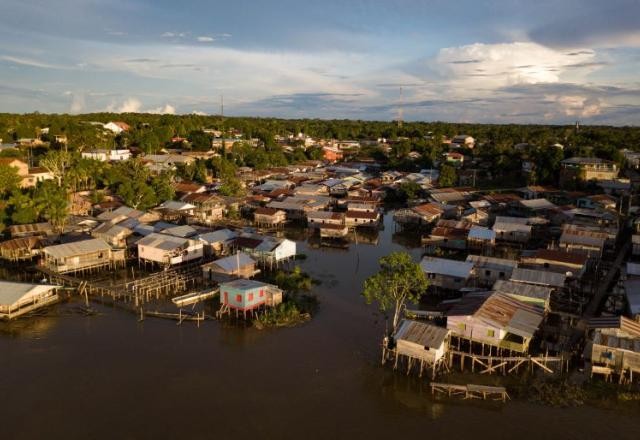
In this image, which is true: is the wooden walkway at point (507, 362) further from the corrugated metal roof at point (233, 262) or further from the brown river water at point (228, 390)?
the corrugated metal roof at point (233, 262)

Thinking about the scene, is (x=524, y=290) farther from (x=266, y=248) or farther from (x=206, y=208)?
(x=206, y=208)

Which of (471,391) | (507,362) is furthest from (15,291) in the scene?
(507,362)

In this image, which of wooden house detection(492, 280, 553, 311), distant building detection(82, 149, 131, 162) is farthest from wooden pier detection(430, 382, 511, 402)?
distant building detection(82, 149, 131, 162)

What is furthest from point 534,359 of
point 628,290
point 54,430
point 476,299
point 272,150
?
point 272,150

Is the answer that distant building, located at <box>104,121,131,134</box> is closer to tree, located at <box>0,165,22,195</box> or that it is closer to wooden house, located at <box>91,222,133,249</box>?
tree, located at <box>0,165,22,195</box>

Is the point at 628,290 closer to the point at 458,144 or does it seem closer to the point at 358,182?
the point at 358,182

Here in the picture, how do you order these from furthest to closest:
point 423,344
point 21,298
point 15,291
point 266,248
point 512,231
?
point 512,231, point 266,248, point 15,291, point 21,298, point 423,344
